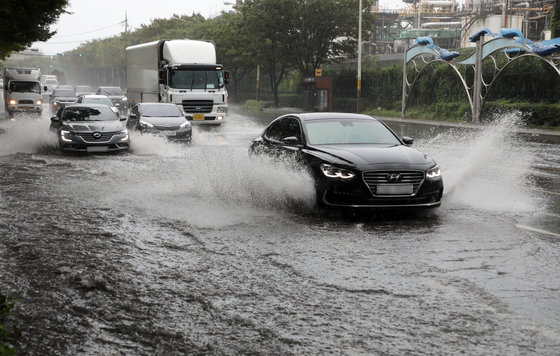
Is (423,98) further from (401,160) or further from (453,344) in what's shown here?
(453,344)

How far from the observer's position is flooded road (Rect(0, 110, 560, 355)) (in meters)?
4.73

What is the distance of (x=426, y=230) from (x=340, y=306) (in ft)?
11.2

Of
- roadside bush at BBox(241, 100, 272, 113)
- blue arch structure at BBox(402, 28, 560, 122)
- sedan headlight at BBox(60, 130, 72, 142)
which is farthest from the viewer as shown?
roadside bush at BBox(241, 100, 272, 113)

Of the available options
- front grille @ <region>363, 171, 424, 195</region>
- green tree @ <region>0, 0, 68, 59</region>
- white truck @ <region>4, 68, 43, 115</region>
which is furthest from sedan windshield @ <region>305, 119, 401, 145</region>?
white truck @ <region>4, 68, 43, 115</region>

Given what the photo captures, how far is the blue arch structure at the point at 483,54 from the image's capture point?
28.1 meters

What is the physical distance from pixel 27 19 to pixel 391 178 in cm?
1548

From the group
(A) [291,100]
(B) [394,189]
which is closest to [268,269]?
(B) [394,189]

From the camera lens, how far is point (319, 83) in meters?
48.5

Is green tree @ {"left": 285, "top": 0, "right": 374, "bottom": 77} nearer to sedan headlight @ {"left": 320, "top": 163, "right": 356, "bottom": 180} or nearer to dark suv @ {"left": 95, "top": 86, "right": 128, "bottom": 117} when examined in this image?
dark suv @ {"left": 95, "top": 86, "right": 128, "bottom": 117}

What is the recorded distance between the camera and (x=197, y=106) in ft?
92.2

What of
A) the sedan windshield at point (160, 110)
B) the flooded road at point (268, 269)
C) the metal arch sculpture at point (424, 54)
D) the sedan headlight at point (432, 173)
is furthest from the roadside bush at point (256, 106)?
the sedan headlight at point (432, 173)

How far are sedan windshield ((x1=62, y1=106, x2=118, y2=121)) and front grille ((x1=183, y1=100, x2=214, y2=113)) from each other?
8232mm

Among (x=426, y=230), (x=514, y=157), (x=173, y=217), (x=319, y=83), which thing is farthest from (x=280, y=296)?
(x=319, y=83)

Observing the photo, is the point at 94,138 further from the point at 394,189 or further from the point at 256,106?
the point at 256,106
